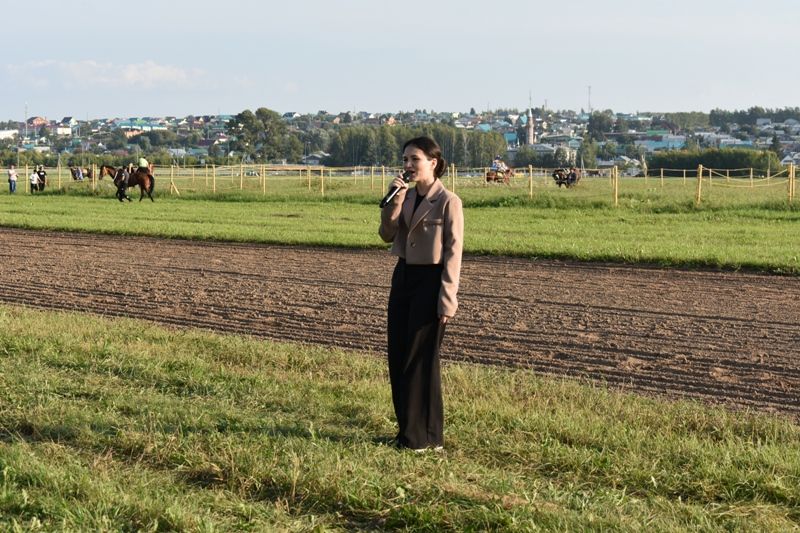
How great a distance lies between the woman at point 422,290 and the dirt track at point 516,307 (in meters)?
2.82

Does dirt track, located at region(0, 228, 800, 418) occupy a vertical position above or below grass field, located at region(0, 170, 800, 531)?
below

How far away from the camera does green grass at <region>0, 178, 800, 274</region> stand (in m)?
20.1

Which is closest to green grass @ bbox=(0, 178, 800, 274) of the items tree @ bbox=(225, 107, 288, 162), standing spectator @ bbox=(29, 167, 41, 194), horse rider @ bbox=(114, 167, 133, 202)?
horse rider @ bbox=(114, 167, 133, 202)

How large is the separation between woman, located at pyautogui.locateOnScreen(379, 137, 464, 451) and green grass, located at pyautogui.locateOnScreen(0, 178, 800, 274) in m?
11.9

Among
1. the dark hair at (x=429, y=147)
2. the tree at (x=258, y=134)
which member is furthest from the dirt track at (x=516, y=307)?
the tree at (x=258, y=134)

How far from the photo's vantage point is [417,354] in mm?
6926

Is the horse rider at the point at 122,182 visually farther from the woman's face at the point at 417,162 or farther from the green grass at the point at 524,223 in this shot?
the woman's face at the point at 417,162

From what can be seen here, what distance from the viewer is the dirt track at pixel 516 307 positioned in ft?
33.5

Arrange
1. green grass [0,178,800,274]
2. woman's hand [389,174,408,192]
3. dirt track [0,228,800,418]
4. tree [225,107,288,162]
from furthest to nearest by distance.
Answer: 1. tree [225,107,288,162]
2. green grass [0,178,800,274]
3. dirt track [0,228,800,418]
4. woman's hand [389,174,408,192]

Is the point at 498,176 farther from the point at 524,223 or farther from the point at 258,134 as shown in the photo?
the point at 258,134

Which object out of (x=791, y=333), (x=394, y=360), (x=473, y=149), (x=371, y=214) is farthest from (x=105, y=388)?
(x=473, y=149)

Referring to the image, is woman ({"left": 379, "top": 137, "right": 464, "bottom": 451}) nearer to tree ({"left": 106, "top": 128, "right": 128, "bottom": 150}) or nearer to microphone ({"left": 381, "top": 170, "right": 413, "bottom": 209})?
microphone ({"left": 381, "top": 170, "right": 413, "bottom": 209})

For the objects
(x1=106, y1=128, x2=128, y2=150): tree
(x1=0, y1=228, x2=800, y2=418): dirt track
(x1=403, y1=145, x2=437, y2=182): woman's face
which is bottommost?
(x1=0, y1=228, x2=800, y2=418): dirt track

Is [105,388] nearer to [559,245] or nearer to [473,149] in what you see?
[559,245]
